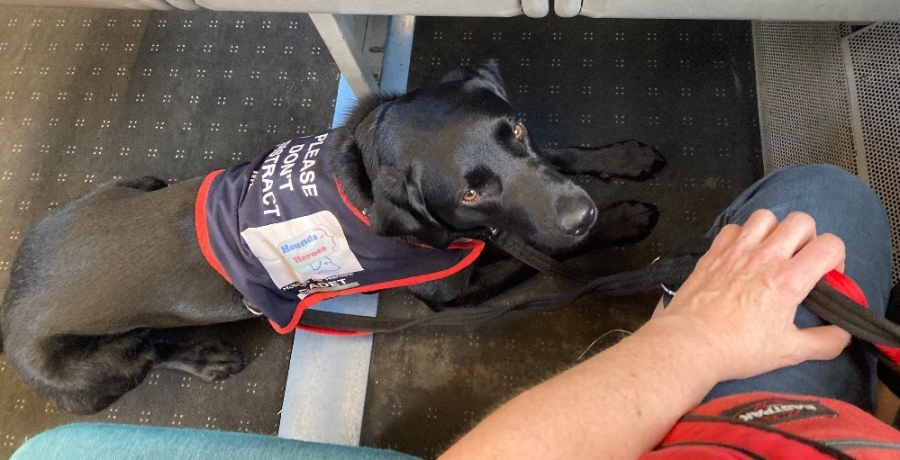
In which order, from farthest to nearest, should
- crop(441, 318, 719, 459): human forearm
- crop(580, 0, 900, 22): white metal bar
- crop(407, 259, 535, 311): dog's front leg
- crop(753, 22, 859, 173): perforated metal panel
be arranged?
crop(407, 259, 535, 311): dog's front leg < crop(753, 22, 859, 173): perforated metal panel < crop(580, 0, 900, 22): white metal bar < crop(441, 318, 719, 459): human forearm

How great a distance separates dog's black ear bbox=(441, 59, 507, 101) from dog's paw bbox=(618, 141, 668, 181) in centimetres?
54

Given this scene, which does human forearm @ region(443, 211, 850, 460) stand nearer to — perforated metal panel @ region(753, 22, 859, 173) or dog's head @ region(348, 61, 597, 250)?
dog's head @ region(348, 61, 597, 250)

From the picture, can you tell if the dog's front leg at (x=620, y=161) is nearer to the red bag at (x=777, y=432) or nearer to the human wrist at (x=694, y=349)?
the human wrist at (x=694, y=349)

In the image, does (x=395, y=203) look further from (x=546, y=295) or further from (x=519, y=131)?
(x=546, y=295)

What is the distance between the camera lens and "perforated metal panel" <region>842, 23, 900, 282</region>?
129 centimetres

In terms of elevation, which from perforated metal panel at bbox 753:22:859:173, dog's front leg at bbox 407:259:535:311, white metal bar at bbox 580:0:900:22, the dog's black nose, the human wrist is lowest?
dog's front leg at bbox 407:259:535:311

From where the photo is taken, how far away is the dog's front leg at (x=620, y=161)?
173 cm

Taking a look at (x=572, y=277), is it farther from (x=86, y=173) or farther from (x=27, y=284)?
(x=86, y=173)

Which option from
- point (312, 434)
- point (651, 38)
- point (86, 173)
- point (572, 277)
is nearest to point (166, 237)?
point (312, 434)

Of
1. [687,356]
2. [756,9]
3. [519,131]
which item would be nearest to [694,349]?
[687,356]

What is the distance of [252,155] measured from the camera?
2055 millimetres

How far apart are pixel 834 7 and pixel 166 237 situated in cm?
165

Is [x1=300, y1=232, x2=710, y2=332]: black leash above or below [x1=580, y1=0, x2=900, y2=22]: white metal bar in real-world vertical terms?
below

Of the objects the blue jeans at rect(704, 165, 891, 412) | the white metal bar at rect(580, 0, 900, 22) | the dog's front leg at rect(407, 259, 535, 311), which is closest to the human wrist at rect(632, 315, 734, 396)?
the blue jeans at rect(704, 165, 891, 412)
